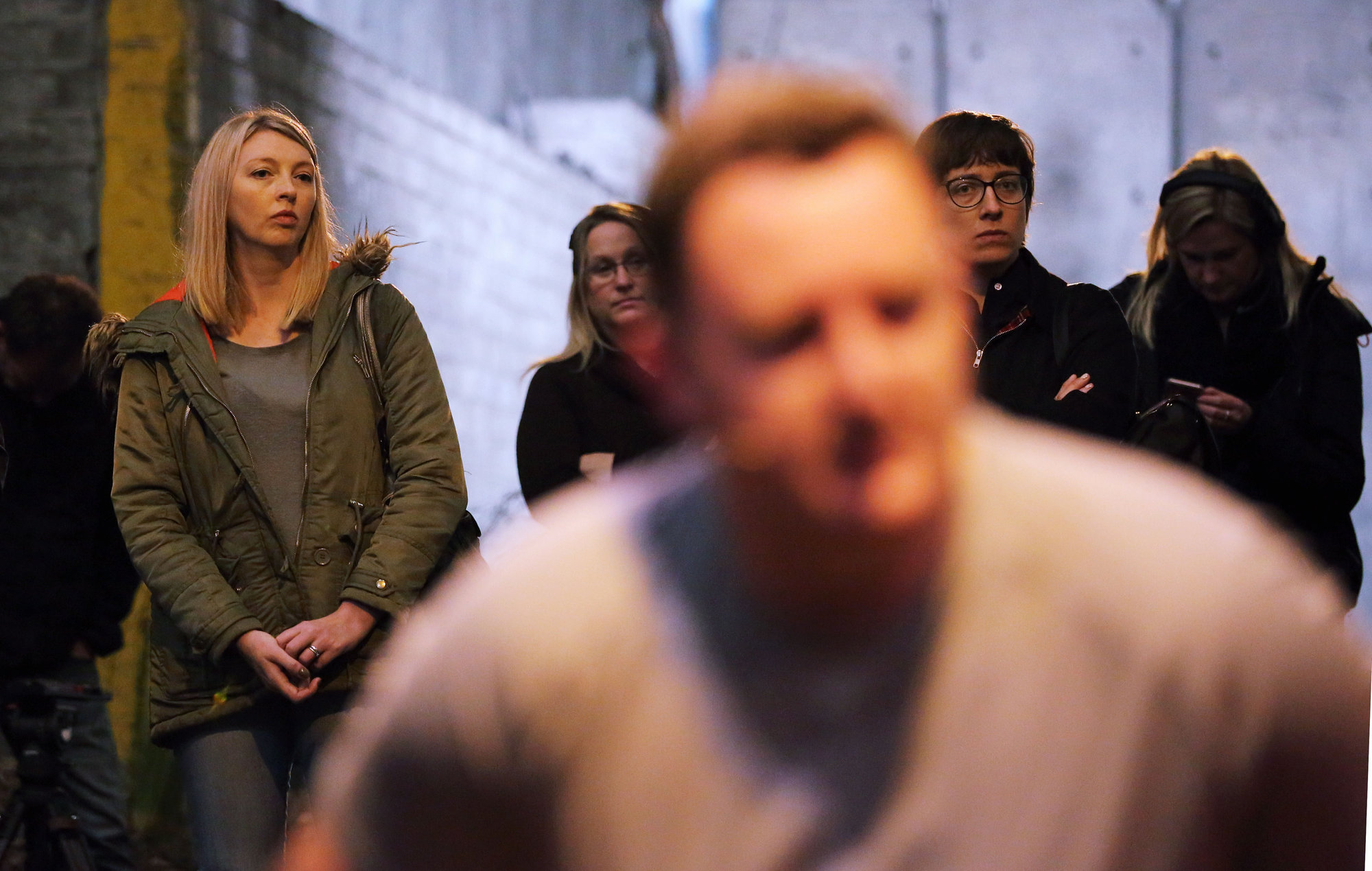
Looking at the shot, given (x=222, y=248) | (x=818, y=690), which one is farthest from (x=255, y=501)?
(x=818, y=690)

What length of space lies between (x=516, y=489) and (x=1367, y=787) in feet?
10.6

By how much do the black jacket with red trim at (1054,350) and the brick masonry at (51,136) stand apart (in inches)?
90.9

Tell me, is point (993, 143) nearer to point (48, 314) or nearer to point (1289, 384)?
point (1289, 384)

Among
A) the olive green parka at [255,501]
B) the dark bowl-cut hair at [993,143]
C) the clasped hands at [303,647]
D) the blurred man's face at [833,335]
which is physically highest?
the dark bowl-cut hair at [993,143]

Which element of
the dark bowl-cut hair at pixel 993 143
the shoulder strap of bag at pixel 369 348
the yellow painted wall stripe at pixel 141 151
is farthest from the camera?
the yellow painted wall stripe at pixel 141 151

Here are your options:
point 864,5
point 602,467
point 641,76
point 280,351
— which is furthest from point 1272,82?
point 280,351

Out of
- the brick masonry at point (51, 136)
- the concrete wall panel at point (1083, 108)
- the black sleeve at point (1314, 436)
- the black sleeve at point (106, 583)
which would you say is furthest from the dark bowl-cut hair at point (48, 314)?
the black sleeve at point (1314, 436)

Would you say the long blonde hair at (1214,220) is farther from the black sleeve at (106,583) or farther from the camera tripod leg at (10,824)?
the camera tripod leg at (10,824)

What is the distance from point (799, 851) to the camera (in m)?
0.38

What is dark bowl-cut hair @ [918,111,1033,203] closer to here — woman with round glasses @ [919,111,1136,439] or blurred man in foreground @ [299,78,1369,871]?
woman with round glasses @ [919,111,1136,439]

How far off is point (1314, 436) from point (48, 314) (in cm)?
215

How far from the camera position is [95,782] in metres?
2.38

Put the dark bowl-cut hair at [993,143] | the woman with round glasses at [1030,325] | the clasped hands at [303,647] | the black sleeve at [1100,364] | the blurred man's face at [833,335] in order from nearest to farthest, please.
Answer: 1. the blurred man's face at [833,335]
2. the dark bowl-cut hair at [993,143]
3. the woman with round glasses at [1030,325]
4. the black sleeve at [1100,364]
5. the clasped hands at [303,647]

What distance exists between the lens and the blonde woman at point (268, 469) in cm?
163
